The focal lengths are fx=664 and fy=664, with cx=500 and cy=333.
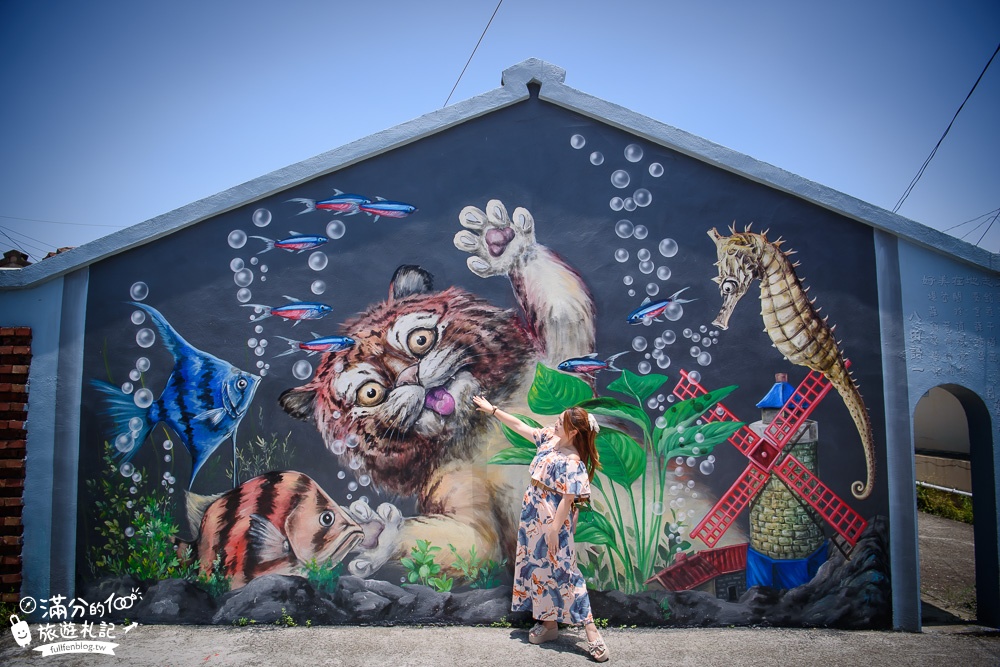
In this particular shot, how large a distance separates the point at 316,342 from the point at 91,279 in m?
1.86

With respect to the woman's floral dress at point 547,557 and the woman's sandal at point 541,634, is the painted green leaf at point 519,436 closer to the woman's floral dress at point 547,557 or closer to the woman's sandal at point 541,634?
the woman's floral dress at point 547,557

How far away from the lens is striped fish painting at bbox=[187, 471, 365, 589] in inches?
205

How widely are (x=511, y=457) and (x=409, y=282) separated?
5.35 feet

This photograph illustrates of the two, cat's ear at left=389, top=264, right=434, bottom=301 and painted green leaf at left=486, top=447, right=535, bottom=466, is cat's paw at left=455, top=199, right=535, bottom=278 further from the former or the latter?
painted green leaf at left=486, top=447, right=535, bottom=466

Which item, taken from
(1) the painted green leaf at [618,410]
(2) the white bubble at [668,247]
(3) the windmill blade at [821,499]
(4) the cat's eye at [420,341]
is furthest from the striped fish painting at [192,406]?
(3) the windmill blade at [821,499]

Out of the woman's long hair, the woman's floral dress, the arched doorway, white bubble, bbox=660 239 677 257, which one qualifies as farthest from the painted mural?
the arched doorway

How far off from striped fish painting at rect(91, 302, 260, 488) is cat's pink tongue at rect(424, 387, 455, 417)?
4.49ft

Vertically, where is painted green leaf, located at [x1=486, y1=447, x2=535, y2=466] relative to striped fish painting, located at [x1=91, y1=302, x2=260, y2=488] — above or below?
below

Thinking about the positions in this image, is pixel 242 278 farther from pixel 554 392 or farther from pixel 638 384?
pixel 638 384

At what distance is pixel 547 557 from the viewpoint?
4801mm

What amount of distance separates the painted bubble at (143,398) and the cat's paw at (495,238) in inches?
107

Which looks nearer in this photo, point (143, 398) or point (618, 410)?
point (143, 398)

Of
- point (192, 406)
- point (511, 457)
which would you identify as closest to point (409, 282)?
point (511, 457)

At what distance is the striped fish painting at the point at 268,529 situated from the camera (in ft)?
17.1
